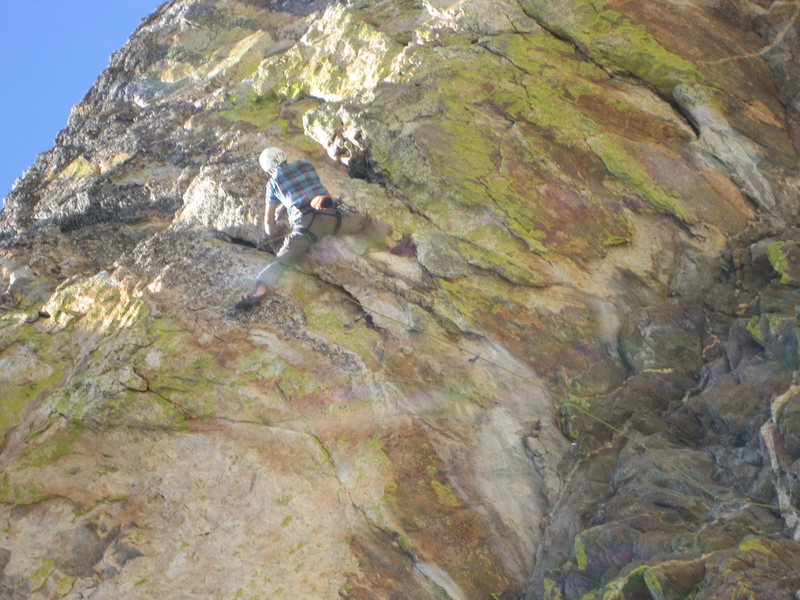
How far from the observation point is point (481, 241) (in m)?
10.2

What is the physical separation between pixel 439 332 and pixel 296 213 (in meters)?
2.45

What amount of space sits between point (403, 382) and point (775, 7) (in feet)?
36.2

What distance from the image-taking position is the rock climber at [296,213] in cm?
948

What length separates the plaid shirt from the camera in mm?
9672

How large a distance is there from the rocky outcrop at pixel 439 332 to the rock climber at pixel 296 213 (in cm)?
28

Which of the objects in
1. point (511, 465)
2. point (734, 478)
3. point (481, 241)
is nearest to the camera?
point (734, 478)

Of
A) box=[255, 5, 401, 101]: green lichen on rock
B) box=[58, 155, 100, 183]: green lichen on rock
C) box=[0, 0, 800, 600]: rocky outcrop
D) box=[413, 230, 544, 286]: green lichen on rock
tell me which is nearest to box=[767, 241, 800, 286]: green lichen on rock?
box=[0, 0, 800, 600]: rocky outcrop

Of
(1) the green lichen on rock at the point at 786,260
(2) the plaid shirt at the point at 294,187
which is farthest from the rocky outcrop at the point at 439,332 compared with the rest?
(2) the plaid shirt at the point at 294,187

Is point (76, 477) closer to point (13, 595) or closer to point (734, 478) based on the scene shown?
point (13, 595)

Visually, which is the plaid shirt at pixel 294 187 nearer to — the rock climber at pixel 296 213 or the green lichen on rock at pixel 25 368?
the rock climber at pixel 296 213

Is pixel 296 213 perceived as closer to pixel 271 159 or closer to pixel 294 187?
pixel 294 187

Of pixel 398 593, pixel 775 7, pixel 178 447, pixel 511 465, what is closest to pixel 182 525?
pixel 178 447

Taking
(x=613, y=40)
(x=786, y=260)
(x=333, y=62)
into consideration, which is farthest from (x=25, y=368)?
(x=613, y=40)

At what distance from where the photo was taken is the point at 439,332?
9258mm
